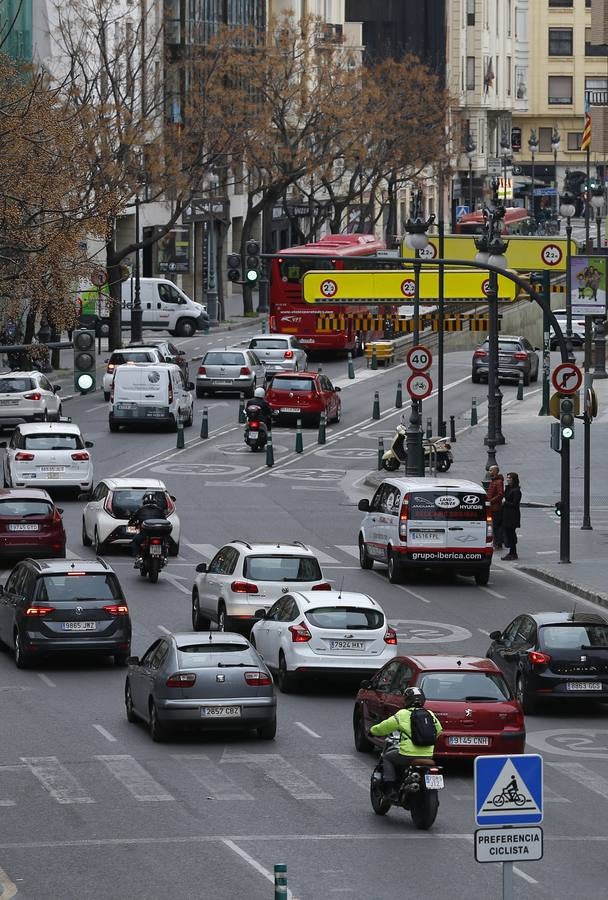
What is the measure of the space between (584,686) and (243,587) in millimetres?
6088

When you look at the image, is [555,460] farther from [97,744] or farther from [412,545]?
[97,744]

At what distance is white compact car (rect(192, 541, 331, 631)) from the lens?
91.9 feet

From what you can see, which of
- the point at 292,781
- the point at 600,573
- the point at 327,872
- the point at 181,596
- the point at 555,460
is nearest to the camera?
the point at 327,872

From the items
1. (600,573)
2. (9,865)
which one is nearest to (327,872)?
(9,865)

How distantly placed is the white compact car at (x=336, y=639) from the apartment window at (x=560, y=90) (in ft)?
522

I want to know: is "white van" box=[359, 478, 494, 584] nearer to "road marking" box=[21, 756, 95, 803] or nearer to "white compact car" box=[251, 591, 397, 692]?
"white compact car" box=[251, 591, 397, 692]

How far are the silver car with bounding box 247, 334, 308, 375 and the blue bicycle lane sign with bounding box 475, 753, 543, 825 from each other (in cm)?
5360

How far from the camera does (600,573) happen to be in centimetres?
3550

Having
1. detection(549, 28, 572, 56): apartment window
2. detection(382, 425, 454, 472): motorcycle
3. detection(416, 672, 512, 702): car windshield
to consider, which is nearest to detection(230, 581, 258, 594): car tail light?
detection(416, 672, 512, 702): car windshield

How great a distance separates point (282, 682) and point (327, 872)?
356 inches

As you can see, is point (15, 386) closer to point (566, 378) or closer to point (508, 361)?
point (508, 361)

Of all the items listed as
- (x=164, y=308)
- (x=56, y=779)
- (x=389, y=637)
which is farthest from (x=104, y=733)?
(x=164, y=308)

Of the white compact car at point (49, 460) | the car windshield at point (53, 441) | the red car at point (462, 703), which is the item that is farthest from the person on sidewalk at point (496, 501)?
the red car at point (462, 703)

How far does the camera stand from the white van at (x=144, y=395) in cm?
5441
